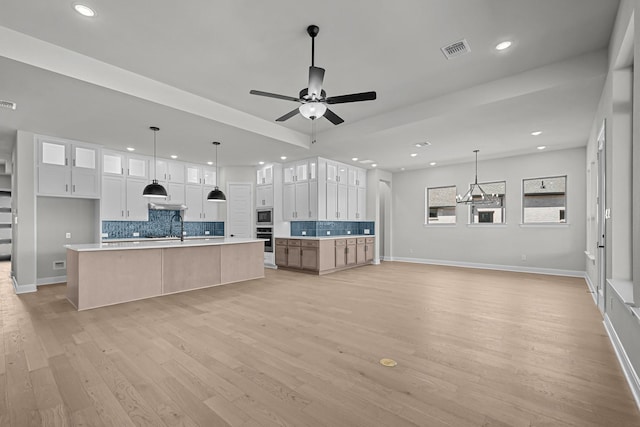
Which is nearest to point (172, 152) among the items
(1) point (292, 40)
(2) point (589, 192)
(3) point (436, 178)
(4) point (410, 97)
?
(1) point (292, 40)

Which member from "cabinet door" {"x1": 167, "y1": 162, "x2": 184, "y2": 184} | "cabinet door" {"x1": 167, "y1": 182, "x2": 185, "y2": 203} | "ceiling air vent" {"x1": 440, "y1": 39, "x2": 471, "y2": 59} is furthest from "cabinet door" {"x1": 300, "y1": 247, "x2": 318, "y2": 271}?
"ceiling air vent" {"x1": 440, "y1": 39, "x2": 471, "y2": 59}

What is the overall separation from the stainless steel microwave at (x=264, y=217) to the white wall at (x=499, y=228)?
4026 mm

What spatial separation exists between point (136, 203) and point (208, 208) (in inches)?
71.3

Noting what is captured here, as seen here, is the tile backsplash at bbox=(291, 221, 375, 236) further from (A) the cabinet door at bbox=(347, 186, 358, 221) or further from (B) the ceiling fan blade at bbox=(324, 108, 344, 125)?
(B) the ceiling fan blade at bbox=(324, 108, 344, 125)

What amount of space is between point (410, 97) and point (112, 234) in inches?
271

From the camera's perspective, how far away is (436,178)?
8.69 m

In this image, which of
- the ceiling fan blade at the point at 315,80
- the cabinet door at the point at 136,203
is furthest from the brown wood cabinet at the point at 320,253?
the ceiling fan blade at the point at 315,80

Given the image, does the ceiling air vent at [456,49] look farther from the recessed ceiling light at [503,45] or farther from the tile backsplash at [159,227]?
the tile backsplash at [159,227]

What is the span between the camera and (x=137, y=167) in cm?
697

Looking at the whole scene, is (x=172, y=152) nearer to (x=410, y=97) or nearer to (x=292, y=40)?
(x=292, y=40)

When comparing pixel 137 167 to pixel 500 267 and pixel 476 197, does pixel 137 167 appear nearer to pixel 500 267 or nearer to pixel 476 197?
pixel 476 197

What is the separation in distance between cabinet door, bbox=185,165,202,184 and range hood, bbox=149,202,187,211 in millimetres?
758

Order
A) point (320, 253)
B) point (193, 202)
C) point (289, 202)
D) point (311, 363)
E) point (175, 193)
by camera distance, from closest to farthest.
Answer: point (311, 363)
point (320, 253)
point (175, 193)
point (289, 202)
point (193, 202)

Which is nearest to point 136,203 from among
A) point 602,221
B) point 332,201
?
point 332,201
